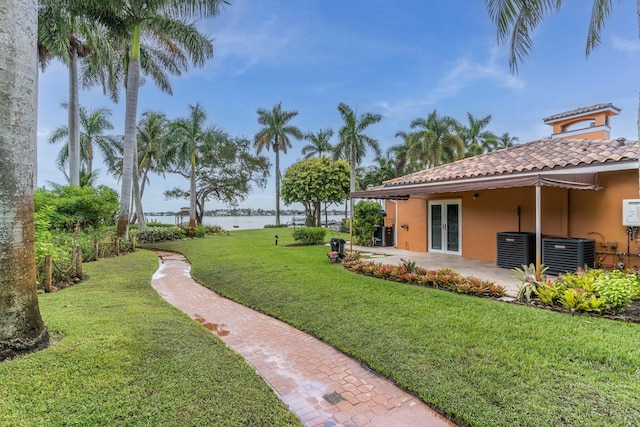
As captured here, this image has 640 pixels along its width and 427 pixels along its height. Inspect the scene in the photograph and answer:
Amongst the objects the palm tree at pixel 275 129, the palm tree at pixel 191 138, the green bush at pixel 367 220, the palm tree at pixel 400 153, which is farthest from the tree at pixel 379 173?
the green bush at pixel 367 220

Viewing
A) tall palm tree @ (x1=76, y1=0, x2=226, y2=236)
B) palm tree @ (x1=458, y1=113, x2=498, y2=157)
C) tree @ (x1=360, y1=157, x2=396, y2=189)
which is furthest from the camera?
tree @ (x1=360, y1=157, x2=396, y2=189)

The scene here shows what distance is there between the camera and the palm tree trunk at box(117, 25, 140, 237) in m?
14.3

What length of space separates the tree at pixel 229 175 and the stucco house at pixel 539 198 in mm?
22841

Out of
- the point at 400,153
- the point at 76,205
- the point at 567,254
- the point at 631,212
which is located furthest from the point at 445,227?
the point at 400,153

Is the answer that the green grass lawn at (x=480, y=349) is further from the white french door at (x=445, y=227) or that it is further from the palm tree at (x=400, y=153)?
the palm tree at (x=400, y=153)

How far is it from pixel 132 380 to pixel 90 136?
28.8m

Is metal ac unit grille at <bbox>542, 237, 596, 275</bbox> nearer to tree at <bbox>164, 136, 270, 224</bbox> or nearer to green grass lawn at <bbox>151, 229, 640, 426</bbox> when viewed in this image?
green grass lawn at <bbox>151, 229, 640, 426</bbox>

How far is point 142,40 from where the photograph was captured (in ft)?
52.8

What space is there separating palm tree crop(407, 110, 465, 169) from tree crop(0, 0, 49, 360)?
2473 centimetres

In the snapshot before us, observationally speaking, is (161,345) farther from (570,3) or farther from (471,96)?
(471,96)

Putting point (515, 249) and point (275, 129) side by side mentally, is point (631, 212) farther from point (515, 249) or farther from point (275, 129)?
point (275, 129)

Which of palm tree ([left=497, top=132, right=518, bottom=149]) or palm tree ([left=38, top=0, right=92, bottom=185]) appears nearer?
palm tree ([left=38, top=0, right=92, bottom=185])

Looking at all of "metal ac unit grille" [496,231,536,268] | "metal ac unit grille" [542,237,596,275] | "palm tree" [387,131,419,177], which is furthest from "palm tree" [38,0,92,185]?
"palm tree" [387,131,419,177]

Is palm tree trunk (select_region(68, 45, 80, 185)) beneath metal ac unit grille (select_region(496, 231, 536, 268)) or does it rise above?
above
